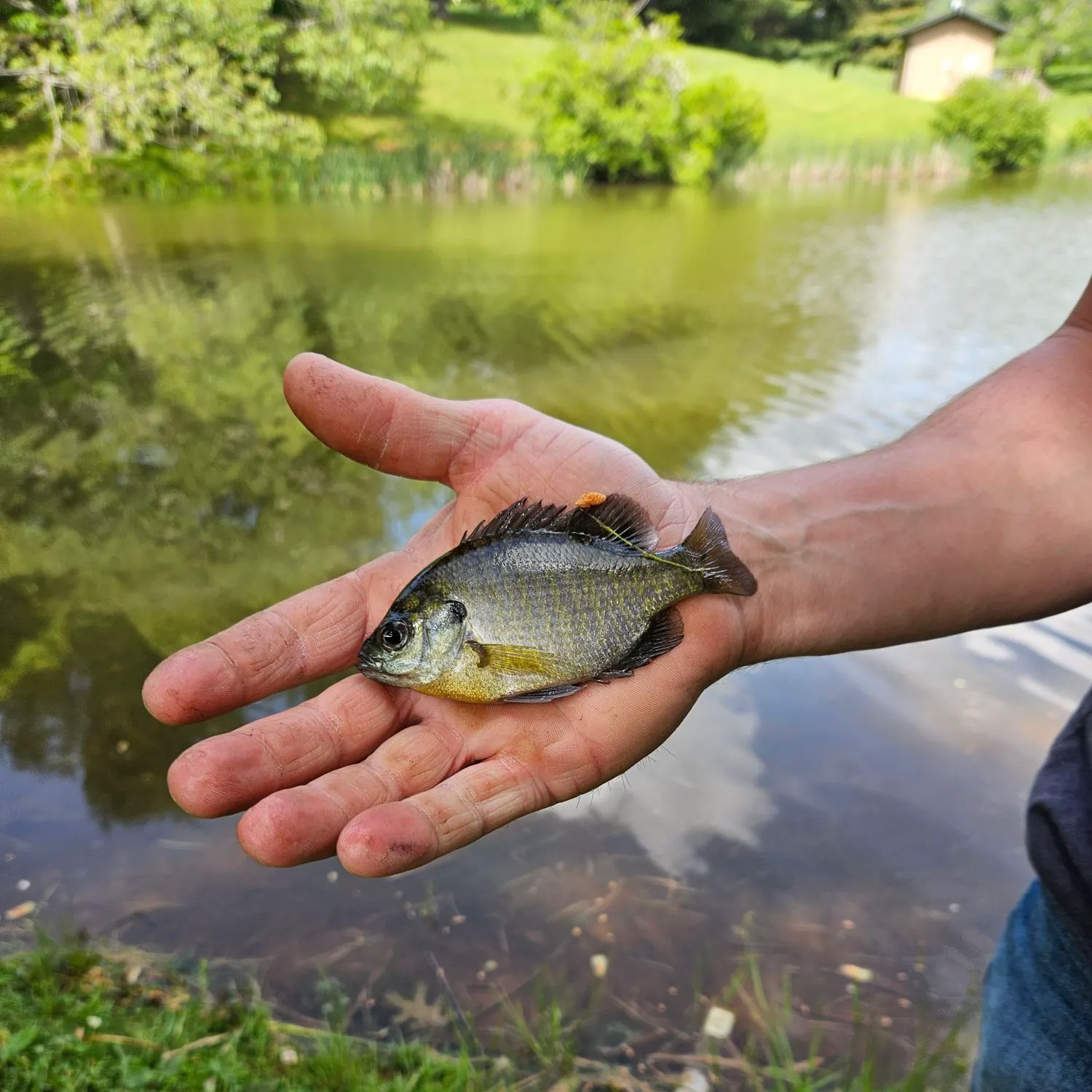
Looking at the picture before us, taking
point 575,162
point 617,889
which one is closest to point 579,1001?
point 617,889

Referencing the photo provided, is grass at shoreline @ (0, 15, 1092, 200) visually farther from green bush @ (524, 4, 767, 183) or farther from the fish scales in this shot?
the fish scales

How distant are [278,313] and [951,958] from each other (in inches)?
579

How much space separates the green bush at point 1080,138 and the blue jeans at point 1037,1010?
169 ft

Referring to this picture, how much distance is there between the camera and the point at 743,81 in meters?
55.9

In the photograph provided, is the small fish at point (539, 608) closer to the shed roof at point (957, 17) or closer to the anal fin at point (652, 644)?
the anal fin at point (652, 644)

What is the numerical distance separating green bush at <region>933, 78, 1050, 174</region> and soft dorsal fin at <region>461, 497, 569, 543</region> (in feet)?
155

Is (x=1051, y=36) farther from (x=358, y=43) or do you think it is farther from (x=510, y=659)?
(x=510, y=659)

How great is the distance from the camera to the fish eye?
2.91 metres

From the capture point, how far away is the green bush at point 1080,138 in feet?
135

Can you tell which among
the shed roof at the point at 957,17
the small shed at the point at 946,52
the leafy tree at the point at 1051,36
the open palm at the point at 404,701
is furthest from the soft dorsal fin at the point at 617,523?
the leafy tree at the point at 1051,36

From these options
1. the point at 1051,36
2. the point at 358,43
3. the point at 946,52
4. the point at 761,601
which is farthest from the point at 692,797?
the point at 1051,36

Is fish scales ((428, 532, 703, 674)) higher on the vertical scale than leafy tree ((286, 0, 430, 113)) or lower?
lower

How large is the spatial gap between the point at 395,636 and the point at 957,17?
78.6 metres

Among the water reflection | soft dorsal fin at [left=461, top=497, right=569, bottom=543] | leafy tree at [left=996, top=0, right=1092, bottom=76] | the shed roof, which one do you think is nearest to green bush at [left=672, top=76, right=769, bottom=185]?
the water reflection
